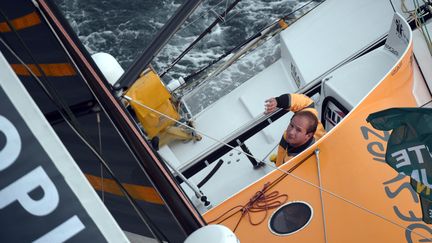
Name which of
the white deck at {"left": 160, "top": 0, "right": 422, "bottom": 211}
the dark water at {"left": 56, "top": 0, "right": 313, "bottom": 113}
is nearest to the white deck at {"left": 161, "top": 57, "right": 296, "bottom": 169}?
the white deck at {"left": 160, "top": 0, "right": 422, "bottom": 211}

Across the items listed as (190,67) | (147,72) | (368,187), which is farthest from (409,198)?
(190,67)

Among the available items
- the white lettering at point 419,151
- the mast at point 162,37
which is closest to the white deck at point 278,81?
the white lettering at point 419,151

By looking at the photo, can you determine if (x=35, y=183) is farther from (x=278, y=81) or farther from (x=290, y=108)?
(x=278, y=81)

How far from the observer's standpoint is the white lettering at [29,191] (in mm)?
2549

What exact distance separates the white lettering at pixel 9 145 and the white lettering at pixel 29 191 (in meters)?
0.08

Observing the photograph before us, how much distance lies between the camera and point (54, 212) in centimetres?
260

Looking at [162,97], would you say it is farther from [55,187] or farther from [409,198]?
[55,187]

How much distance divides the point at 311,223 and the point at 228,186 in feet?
3.98

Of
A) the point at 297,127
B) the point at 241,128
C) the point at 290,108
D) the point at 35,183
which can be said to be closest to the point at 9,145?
the point at 35,183

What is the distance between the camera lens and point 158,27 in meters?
9.92

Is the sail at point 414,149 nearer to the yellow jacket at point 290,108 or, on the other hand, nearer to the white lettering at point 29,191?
the yellow jacket at point 290,108

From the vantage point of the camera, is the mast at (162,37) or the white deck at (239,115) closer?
the mast at (162,37)

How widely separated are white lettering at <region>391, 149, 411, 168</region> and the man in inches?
25.0

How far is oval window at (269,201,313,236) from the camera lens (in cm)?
499
